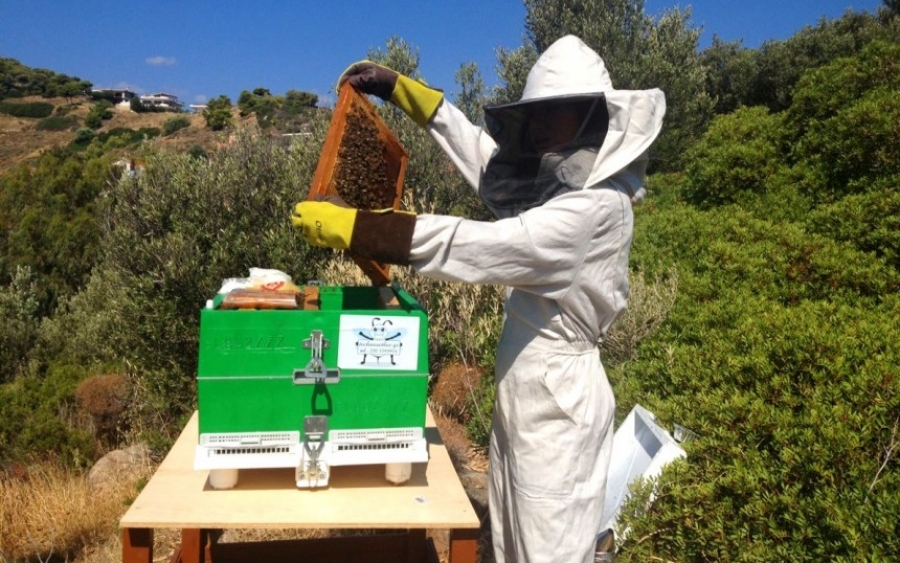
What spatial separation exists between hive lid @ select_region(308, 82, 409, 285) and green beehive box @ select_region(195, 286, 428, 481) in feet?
0.98

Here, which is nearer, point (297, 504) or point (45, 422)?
point (297, 504)

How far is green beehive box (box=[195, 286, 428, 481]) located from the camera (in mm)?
1993

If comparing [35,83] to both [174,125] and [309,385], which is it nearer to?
[174,125]

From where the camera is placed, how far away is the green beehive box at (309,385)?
1.99m

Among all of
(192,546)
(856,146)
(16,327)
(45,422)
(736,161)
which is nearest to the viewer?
(192,546)

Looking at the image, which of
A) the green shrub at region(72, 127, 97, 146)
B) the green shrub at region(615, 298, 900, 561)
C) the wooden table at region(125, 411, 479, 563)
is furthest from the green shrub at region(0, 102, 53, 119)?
the wooden table at region(125, 411, 479, 563)

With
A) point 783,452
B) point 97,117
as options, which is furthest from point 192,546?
point 97,117

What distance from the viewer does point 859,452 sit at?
9.45 feet

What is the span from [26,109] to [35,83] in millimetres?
12259

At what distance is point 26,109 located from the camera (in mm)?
53125

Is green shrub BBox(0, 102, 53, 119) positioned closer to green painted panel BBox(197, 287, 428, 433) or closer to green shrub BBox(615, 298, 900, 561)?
green shrub BBox(615, 298, 900, 561)

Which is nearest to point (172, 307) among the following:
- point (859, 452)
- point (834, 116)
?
point (859, 452)

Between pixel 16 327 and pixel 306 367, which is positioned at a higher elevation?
pixel 306 367

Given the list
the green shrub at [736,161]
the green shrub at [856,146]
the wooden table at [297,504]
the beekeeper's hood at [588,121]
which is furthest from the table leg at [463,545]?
the green shrub at [736,161]
